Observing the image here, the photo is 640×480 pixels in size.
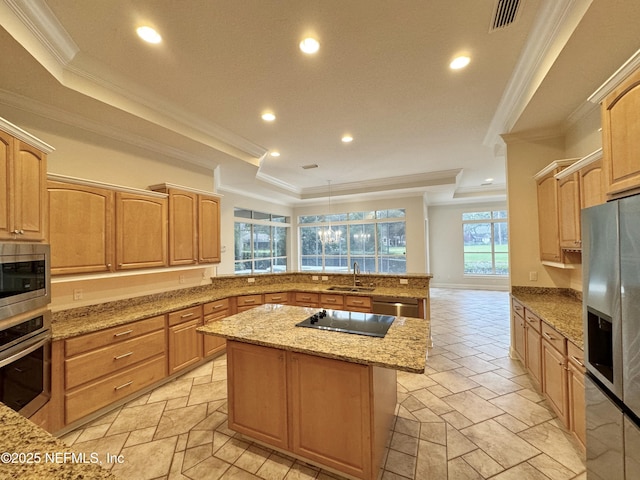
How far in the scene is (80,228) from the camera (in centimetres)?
253

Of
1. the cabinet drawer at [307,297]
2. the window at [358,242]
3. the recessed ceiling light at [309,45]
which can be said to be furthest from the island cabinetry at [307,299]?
the window at [358,242]

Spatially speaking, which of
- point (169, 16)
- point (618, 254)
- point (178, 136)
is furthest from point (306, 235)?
point (618, 254)

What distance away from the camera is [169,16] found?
185 cm

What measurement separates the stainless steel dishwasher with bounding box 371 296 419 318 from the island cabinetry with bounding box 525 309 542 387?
1162mm

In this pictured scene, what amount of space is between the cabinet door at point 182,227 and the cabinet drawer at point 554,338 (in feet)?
12.8

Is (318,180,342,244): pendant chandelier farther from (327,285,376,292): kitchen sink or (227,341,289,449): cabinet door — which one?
(227,341,289,449): cabinet door

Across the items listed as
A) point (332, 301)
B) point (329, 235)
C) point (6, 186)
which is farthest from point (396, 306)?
point (329, 235)

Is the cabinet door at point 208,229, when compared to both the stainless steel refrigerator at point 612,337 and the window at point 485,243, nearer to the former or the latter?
the stainless steel refrigerator at point 612,337

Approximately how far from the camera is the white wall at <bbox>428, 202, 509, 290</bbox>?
8891mm

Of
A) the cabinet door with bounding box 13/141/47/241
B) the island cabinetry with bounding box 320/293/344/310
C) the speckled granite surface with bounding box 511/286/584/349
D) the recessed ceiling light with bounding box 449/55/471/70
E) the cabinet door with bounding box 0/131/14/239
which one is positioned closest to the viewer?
the cabinet door with bounding box 0/131/14/239

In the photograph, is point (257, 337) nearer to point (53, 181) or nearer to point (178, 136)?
point (53, 181)

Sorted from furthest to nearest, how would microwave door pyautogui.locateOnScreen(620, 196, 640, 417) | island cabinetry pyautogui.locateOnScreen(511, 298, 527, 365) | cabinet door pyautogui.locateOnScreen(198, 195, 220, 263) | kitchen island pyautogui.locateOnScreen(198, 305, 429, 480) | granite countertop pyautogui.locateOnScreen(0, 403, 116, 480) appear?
cabinet door pyautogui.locateOnScreen(198, 195, 220, 263), island cabinetry pyautogui.locateOnScreen(511, 298, 527, 365), kitchen island pyautogui.locateOnScreen(198, 305, 429, 480), microwave door pyautogui.locateOnScreen(620, 196, 640, 417), granite countertop pyautogui.locateOnScreen(0, 403, 116, 480)

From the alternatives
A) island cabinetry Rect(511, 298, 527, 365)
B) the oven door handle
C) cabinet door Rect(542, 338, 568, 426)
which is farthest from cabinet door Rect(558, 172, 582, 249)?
the oven door handle

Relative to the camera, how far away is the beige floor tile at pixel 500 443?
6.41ft
